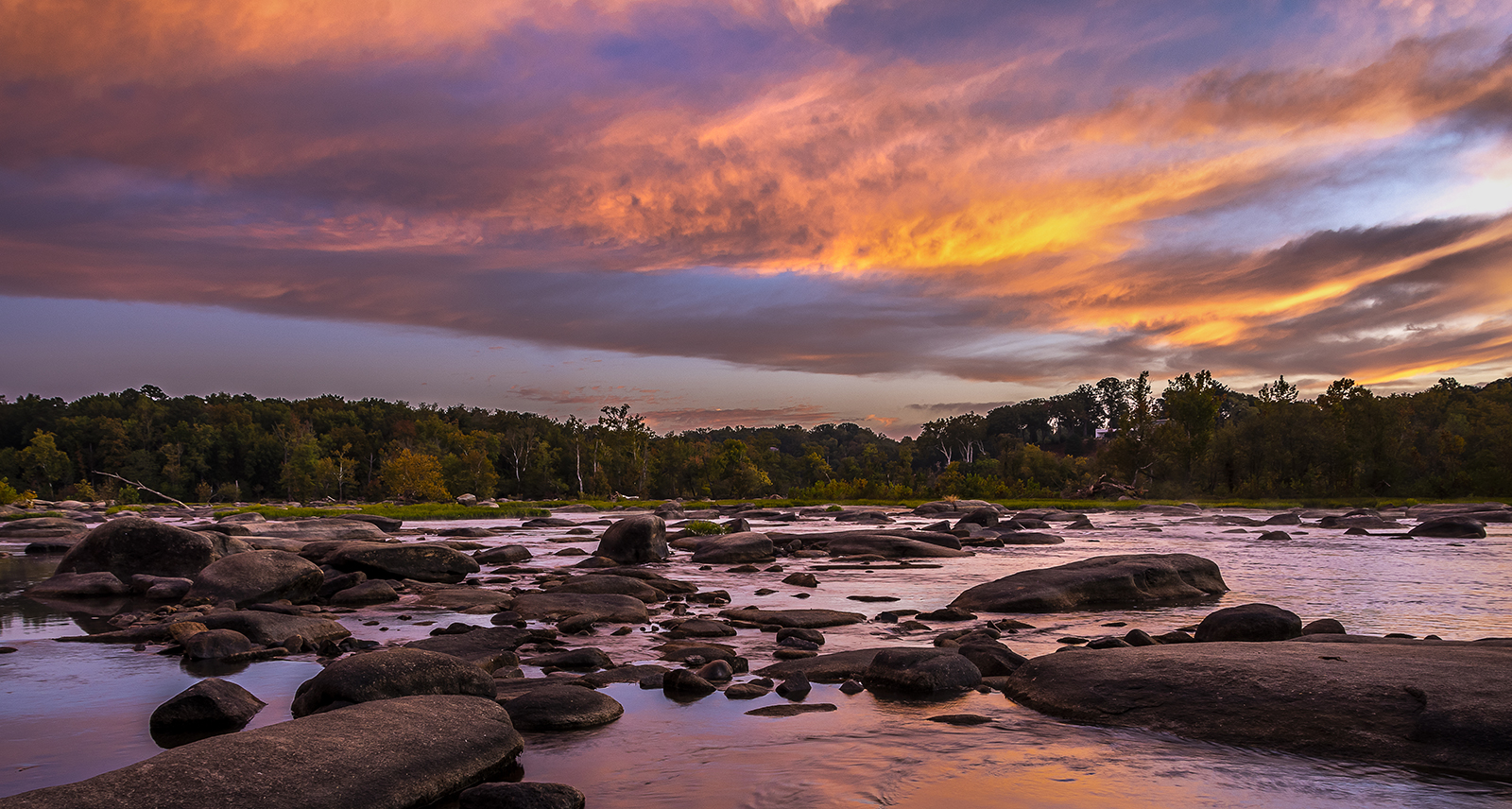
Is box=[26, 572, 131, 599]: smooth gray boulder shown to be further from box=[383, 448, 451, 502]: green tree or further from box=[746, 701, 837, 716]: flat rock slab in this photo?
box=[383, 448, 451, 502]: green tree

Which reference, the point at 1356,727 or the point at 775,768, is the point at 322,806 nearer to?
the point at 775,768

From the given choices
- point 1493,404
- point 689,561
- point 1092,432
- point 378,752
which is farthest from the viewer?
point 1092,432

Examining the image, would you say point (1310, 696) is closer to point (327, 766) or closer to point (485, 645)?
point (327, 766)

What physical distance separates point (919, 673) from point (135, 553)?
19.1 m

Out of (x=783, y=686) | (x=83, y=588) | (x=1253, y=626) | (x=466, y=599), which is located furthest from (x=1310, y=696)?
(x=83, y=588)

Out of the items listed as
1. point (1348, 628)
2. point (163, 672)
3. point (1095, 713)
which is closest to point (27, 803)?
point (163, 672)

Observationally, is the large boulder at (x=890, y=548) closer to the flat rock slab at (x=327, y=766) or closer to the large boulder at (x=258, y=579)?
the large boulder at (x=258, y=579)

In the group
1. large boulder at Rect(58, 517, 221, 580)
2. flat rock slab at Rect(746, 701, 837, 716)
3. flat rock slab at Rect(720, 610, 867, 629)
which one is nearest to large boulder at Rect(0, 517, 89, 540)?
large boulder at Rect(58, 517, 221, 580)

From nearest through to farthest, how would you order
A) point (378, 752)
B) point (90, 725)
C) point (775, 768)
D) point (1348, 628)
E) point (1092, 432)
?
point (378, 752)
point (775, 768)
point (90, 725)
point (1348, 628)
point (1092, 432)

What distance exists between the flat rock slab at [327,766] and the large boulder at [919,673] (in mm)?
3950

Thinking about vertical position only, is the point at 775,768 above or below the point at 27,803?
below

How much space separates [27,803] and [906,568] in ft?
62.6

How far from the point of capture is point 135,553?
61.3ft

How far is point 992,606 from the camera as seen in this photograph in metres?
14.1
